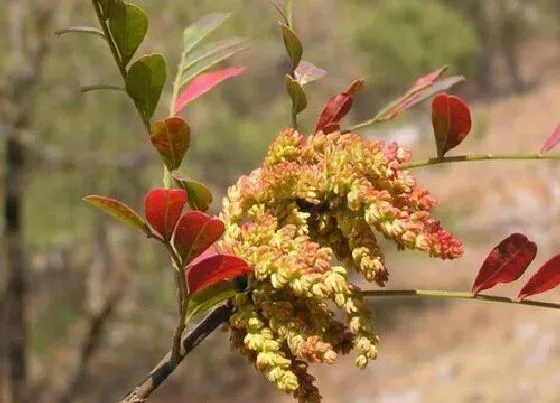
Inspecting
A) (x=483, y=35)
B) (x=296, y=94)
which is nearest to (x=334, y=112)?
(x=296, y=94)

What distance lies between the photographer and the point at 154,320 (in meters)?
4.98

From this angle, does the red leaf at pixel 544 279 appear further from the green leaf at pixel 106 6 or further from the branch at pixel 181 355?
the green leaf at pixel 106 6

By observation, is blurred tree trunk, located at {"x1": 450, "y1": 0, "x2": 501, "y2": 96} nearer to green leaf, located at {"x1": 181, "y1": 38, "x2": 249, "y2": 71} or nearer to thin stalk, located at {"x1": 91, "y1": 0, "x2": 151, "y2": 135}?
green leaf, located at {"x1": 181, "y1": 38, "x2": 249, "y2": 71}

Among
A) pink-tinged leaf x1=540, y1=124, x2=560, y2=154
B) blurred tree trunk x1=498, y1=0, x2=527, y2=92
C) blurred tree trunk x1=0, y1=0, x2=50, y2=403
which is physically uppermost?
pink-tinged leaf x1=540, y1=124, x2=560, y2=154

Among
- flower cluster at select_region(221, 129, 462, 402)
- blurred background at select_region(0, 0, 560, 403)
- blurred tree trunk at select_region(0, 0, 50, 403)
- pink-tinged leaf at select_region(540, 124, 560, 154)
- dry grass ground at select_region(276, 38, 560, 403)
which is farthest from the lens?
dry grass ground at select_region(276, 38, 560, 403)

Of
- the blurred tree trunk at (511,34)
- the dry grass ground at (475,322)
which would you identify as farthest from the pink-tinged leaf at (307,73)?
the blurred tree trunk at (511,34)

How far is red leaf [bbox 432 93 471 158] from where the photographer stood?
540 millimetres

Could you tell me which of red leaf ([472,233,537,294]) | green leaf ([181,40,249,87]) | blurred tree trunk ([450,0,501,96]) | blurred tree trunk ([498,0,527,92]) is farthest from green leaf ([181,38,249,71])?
blurred tree trunk ([498,0,527,92])

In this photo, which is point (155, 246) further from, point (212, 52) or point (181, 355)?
point (181, 355)

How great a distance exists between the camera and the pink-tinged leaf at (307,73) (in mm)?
586

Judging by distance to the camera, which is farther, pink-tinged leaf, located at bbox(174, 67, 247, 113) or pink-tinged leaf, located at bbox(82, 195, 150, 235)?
pink-tinged leaf, located at bbox(174, 67, 247, 113)

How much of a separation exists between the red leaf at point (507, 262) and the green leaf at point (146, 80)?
19cm

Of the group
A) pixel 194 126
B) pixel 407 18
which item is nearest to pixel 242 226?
pixel 194 126

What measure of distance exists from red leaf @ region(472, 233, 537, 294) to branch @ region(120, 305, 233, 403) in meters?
0.13
